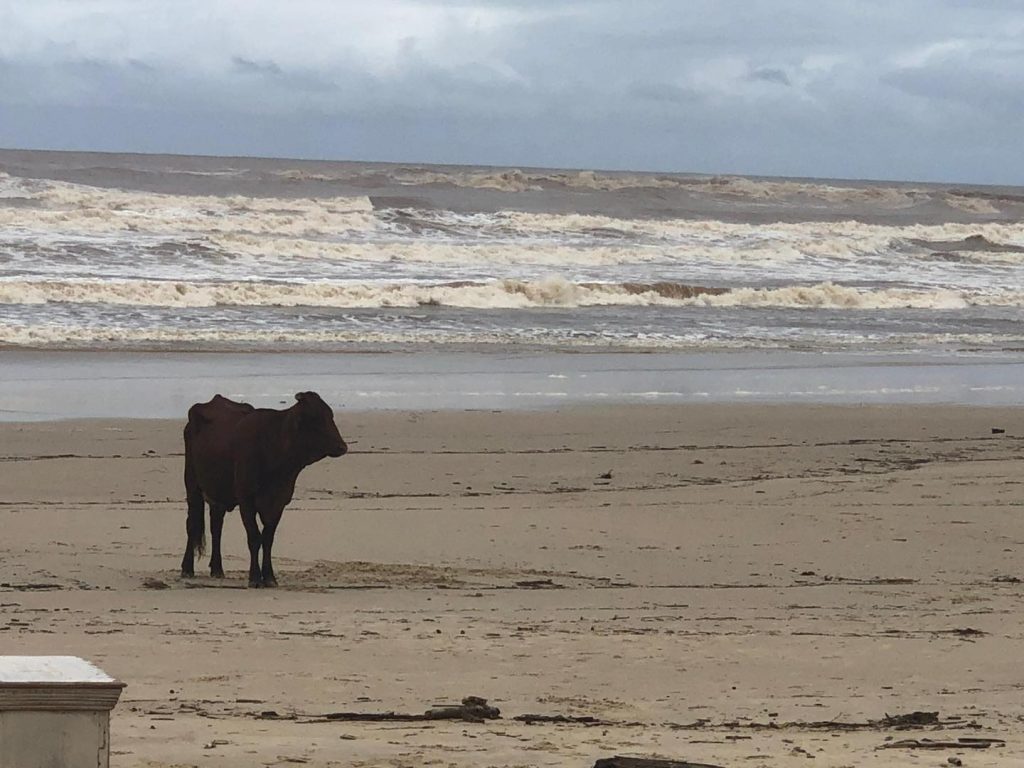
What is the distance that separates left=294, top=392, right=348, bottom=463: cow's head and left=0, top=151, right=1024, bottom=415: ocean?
443 inches

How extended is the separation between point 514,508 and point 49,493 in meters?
3.06

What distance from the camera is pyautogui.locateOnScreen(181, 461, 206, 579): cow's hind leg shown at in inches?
320

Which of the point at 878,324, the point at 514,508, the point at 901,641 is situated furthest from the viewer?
the point at 878,324

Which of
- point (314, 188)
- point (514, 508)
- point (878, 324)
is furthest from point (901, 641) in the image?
point (314, 188)

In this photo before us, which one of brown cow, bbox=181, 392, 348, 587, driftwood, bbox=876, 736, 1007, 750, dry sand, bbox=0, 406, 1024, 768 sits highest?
brown cow, bbox=181, 392, 348, 587

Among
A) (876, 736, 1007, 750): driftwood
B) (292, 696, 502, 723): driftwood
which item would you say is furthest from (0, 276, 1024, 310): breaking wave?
(876, 736, 1007, 750): driftwood

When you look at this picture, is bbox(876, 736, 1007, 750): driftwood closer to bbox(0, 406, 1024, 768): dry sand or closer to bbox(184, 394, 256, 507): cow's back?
bbox(0, 406, 1024, 768): dry sand

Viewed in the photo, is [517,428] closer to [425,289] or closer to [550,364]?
[550,364]

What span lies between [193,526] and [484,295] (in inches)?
761

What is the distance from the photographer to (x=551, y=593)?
7762 millimetres

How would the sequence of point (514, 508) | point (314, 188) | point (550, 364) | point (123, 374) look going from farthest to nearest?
point (314, 188)
point (550, 364)
point (123, 374)
point (514, 508)

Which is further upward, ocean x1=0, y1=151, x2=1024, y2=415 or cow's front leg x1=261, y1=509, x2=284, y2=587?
ocean x1=0, y1=151, x2=1024, y2=415

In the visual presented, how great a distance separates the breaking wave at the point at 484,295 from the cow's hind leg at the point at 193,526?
1621 cm

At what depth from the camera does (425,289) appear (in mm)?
27156
